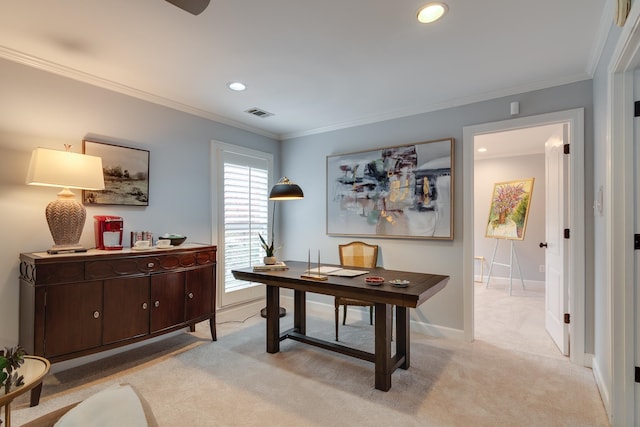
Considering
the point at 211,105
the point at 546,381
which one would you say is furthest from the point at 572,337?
the point at 211,105

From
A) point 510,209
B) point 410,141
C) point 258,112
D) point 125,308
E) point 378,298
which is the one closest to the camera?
point 378,298

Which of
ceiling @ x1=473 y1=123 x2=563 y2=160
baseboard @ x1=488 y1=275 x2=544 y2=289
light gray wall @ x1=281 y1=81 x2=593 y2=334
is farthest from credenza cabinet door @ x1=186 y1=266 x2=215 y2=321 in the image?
baseboard @ x1=488 y1=275 x2=544 y2=289

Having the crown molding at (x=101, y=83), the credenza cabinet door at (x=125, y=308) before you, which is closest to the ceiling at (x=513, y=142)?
the crown molding at (x=101, y=83)

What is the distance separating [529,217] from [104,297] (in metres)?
6.87

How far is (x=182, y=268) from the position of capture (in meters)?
3.07

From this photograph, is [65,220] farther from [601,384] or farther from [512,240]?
[512,240]

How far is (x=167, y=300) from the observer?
2.96 metres

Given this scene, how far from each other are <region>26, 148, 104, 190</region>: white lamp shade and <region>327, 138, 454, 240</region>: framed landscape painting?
105 inches

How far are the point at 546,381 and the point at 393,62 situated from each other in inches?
112

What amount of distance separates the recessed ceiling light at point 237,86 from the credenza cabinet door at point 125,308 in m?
1.94

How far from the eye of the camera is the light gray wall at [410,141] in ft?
9.83

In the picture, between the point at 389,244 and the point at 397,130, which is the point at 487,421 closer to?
the point at 389,244

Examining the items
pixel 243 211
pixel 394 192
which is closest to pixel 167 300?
pixel 243 211

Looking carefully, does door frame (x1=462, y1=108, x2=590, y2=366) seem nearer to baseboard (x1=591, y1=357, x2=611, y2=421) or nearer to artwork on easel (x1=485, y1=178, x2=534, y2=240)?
baseboard (x1=591, y1=357, x2=611, y2=421)
